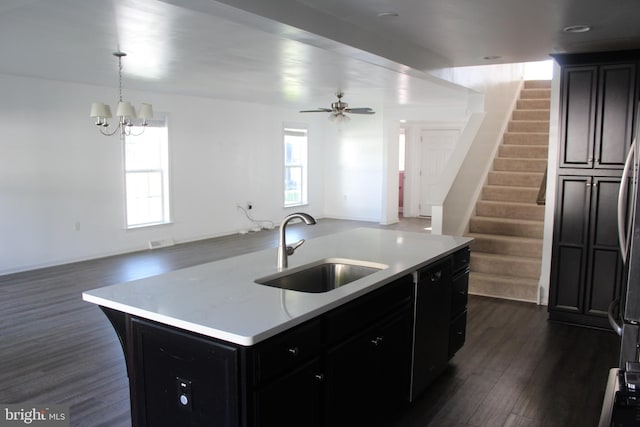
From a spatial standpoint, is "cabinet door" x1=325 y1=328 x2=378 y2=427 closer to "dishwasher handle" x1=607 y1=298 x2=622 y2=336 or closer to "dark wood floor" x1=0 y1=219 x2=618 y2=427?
"dark wood floor" x1=0 y1=219 x2=618 y2=427

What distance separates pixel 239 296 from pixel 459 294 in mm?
1914

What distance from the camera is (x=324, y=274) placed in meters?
2.97

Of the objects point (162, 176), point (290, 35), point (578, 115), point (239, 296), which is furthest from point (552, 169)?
point (162, 176)

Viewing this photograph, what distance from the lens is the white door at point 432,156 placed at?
37.9 ft

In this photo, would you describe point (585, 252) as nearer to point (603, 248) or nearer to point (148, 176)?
point (603, 248)

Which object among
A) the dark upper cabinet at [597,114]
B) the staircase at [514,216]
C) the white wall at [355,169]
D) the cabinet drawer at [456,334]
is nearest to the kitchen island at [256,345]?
the cabinet drawer at [456,334]

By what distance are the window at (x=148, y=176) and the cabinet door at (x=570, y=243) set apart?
5.99 meters

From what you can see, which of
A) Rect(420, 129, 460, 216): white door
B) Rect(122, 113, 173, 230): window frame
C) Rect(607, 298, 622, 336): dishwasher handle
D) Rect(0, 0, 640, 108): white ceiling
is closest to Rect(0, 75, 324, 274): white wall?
Rect(122, 113, 173, 230): window frame

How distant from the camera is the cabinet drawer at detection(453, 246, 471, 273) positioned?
3.42 meters

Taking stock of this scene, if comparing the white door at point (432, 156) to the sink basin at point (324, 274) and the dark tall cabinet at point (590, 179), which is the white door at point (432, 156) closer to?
the dark tall cabinet at point (590, 179)

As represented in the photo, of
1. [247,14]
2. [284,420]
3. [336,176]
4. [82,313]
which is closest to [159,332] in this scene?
[284,420]

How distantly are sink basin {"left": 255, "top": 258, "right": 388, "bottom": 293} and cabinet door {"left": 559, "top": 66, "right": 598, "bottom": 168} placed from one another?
262 cm

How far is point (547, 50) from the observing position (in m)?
4.36

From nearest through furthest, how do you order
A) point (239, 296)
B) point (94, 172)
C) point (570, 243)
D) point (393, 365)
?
1. point (239, 296)
2. point (393, 365)
3. point (570, 243)
4. point (94, 172)
